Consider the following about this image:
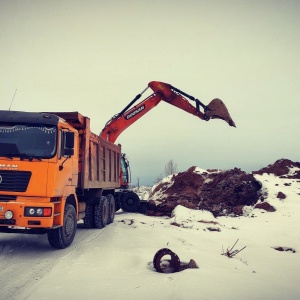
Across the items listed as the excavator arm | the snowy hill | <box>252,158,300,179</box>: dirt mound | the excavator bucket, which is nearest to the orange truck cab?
the snowy hill

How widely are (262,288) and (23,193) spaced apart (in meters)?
4.78

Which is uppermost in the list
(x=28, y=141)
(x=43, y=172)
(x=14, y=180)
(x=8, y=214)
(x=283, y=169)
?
(x=283, y=169)

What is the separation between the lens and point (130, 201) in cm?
1570

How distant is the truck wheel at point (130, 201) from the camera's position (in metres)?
15.7

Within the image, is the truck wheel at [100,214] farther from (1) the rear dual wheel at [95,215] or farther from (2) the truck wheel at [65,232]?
(2) the truck wheel at [65,232]

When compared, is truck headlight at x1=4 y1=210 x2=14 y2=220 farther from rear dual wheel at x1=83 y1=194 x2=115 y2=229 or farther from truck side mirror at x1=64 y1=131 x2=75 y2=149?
rear dual wheel at x1=83 y1=194 x2=115 y2=229

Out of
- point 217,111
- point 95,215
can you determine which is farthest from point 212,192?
point 95,215

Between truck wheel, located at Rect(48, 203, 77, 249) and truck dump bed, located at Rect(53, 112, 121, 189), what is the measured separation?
108 cm

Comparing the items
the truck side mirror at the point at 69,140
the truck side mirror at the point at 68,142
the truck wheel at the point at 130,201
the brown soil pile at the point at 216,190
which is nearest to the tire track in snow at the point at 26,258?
the truck side mirror at the point at 68,142

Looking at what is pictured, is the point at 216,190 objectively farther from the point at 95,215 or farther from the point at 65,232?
the point at 65,232

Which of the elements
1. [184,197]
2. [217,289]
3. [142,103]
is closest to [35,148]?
[217,289]

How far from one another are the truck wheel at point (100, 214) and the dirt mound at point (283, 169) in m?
12.9

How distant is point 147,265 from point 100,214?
4824 mm

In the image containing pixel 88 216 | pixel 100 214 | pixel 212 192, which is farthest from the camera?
pixel 212 192
